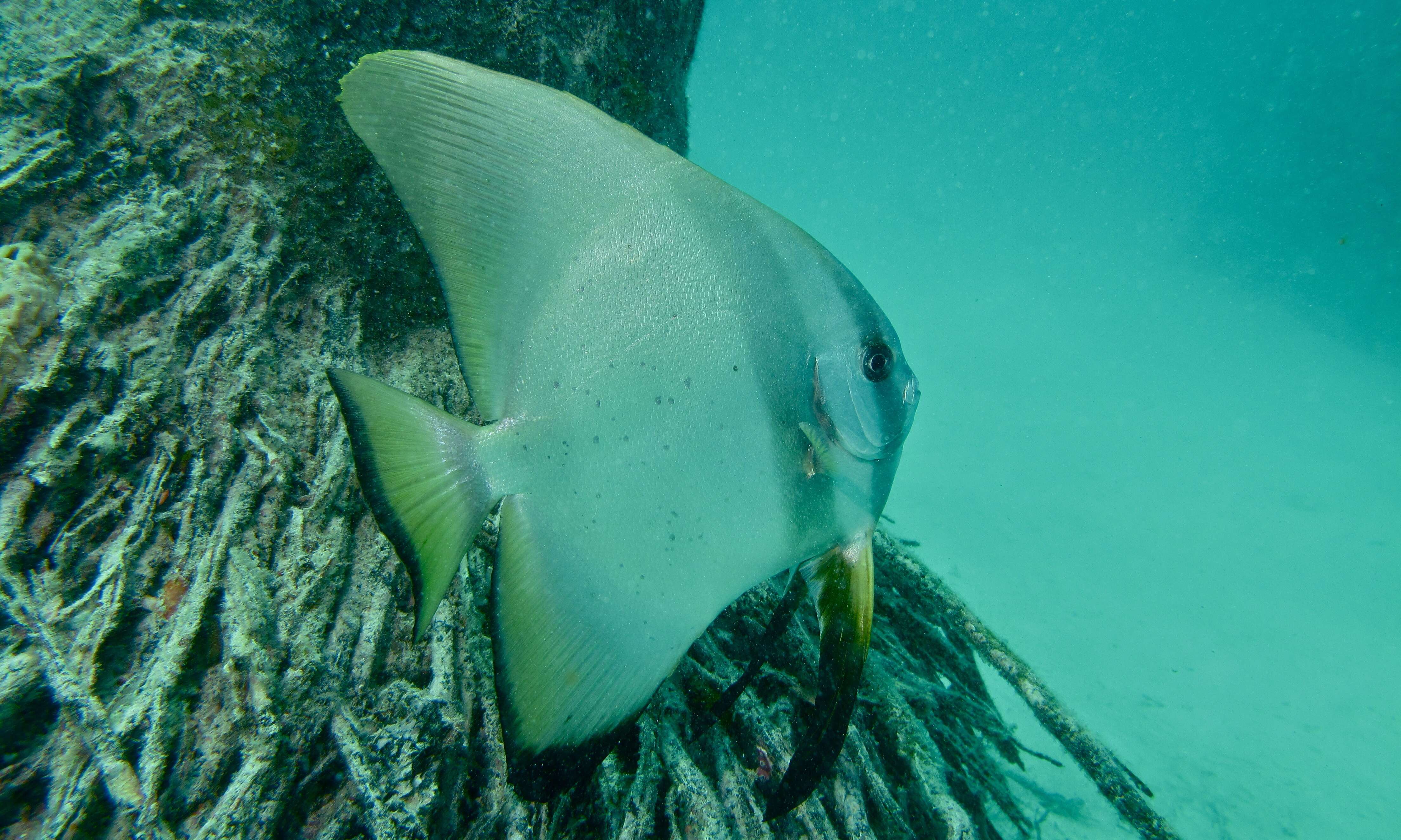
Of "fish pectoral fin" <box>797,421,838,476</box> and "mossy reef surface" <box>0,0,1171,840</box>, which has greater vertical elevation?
"fish pectoral fin" <box>797,421,838,476</box>

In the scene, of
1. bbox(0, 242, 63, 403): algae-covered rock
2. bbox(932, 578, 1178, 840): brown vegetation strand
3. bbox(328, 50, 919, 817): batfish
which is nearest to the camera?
bbox(328, 50, 919, 817): batfish

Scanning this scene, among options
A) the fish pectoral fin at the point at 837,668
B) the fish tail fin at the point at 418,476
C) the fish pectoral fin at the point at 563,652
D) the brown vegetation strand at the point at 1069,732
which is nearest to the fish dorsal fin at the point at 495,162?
the fish tail fin at the point at 418,476

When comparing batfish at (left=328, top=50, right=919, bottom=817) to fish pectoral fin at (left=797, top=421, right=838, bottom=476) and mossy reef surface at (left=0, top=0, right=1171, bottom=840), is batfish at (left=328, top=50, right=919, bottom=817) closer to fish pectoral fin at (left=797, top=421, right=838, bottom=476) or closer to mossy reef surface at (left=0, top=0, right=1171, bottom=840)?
fish pectoral fin at (left=797, top=421, right=838, bottom=476)

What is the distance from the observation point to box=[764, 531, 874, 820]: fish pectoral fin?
853mm

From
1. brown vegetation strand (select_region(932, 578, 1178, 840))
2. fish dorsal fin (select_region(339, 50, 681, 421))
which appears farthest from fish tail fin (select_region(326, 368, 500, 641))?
brown vegetation strand (select_region(932, 578, 1178, 840))

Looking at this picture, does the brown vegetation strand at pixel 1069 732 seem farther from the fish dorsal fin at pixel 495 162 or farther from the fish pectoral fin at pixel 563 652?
the fish dorsal fin at pixel 495 162

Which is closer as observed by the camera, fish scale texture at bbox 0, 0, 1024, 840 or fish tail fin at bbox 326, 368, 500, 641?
fish tail fin at bbox 326, 368, 500, 641

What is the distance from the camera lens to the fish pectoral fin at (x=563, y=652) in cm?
82

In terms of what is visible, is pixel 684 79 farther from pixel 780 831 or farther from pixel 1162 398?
pixel 1162 398

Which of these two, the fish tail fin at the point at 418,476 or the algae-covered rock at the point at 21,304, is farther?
the algae-covered rock at the point at 21,304

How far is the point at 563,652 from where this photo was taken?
839 millimetres

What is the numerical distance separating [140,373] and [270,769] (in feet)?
3.30

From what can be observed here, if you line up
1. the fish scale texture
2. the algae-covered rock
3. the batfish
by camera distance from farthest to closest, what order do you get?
1. the algae-covered rock
2. the fish scale texture
3. the batfish

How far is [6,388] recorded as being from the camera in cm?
116
